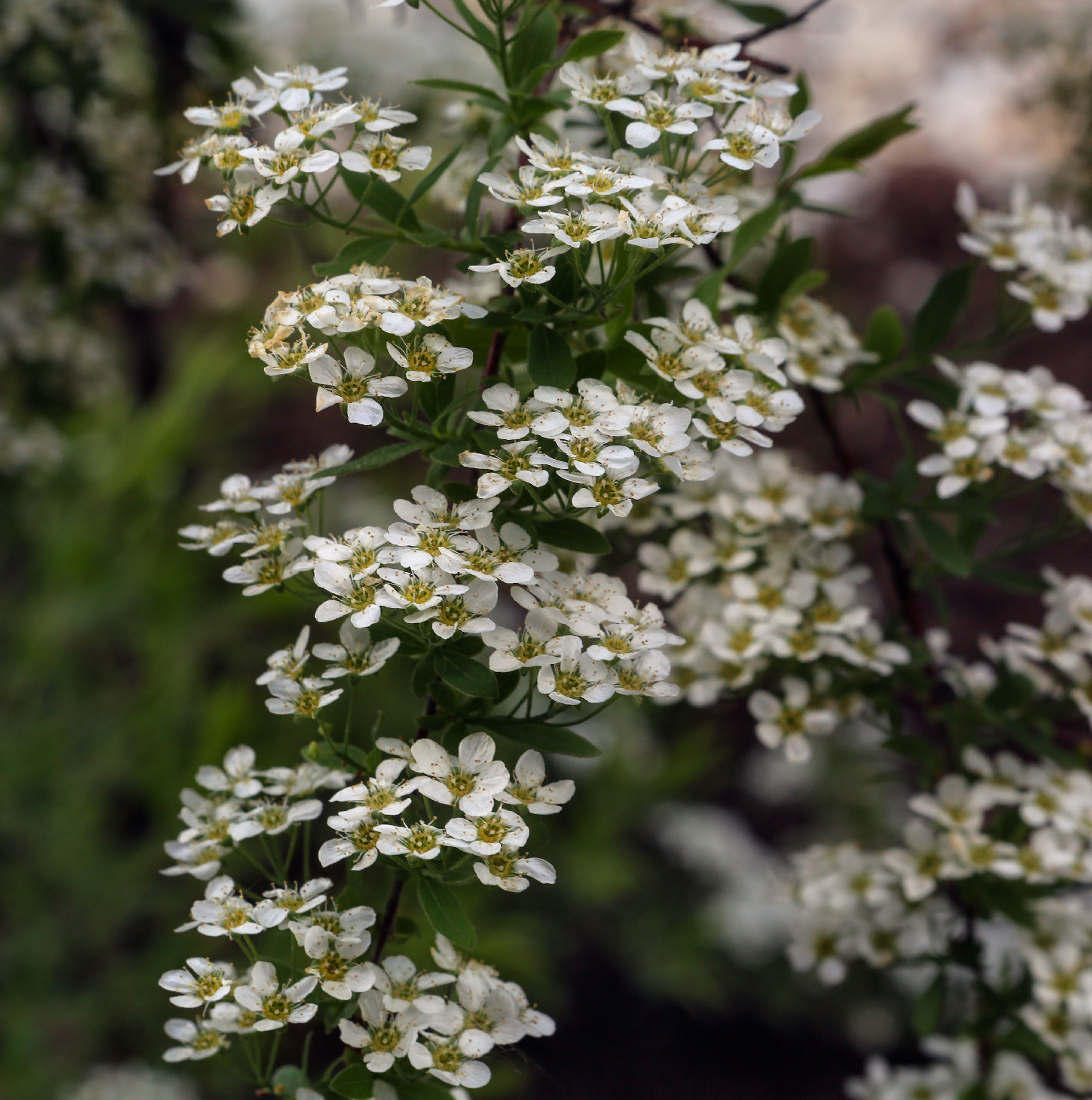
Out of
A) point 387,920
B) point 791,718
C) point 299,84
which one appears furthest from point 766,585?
point 299,84

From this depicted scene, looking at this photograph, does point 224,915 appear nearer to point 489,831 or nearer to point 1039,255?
point 489,831

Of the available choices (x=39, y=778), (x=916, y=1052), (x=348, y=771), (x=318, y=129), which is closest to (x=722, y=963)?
(x=916, y=1052)

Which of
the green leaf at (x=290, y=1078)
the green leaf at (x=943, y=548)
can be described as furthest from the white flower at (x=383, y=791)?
the green leaf at (x=943, y=548)

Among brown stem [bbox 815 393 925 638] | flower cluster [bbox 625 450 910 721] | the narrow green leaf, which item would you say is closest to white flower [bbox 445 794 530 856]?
flower cluster [bbox 625 450 910 721]

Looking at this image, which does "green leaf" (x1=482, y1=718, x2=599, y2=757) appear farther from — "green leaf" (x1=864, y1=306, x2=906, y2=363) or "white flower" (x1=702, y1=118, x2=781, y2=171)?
"green leaf" (x1=864, y1=306, x2=906, y2=363)

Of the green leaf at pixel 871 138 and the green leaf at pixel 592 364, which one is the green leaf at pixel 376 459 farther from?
the green leaf at pixel 871 138

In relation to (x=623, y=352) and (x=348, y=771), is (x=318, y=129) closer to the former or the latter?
(x=623, y=352)
